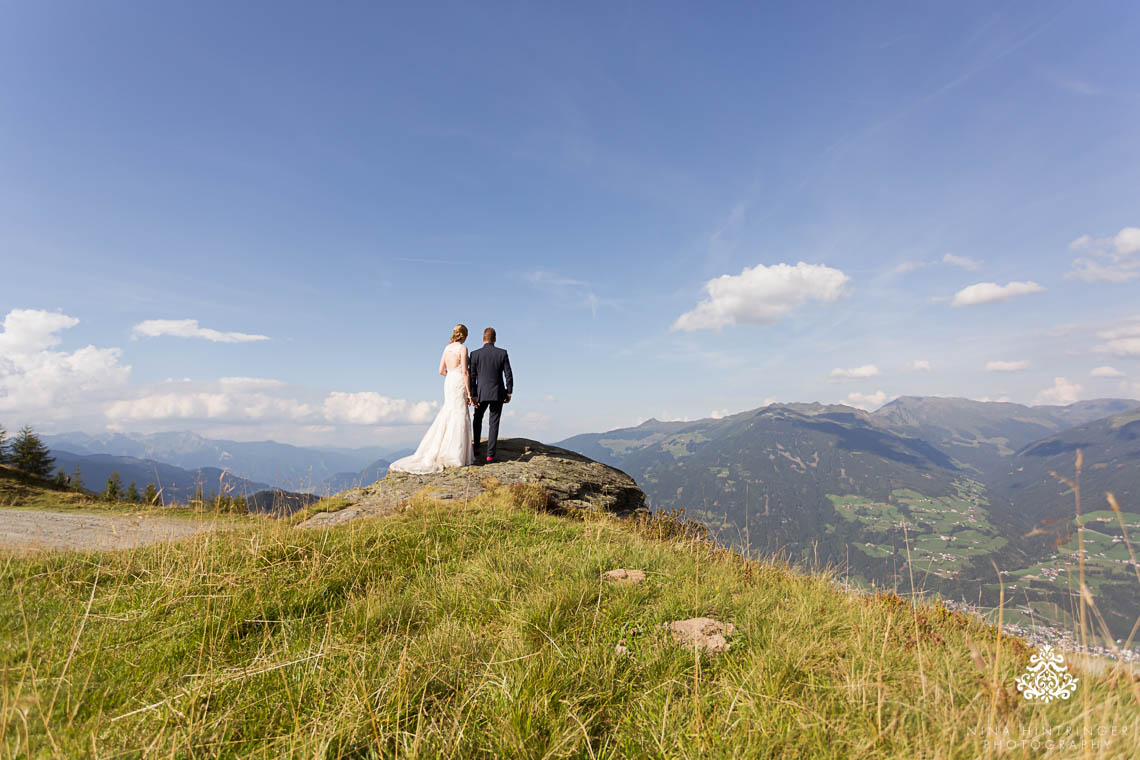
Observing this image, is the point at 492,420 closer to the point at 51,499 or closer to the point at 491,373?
the point at 491,373

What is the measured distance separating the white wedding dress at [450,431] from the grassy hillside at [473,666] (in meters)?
7.70

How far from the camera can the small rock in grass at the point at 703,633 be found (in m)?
4.06

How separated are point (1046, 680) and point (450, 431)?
13089 mm

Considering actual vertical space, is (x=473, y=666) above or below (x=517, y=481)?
below

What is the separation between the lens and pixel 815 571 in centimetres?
718

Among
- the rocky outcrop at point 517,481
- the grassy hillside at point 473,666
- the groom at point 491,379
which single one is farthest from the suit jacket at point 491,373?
the grassy hillside at point 473,666

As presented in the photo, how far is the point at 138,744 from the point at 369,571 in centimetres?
307

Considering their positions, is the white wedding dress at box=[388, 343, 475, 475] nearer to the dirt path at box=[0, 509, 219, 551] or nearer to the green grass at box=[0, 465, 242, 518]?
the dirt path at box=[0, 509, 219, 551]

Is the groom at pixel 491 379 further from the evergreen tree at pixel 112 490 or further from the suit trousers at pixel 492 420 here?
the evergreen tree at pixel 112 490

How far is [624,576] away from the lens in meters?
5.70

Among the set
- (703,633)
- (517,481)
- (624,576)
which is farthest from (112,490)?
(703,633)

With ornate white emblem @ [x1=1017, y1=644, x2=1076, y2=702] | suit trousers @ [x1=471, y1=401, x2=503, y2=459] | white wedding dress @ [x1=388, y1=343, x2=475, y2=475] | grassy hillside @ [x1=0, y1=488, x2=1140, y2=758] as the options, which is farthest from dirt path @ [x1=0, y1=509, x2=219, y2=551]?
ornate white emblem @ [x1=1017, y1=644, x2=1076, y2=702]

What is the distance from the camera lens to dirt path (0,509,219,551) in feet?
29.2

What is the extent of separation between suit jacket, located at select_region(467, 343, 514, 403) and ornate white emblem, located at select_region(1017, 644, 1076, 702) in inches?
483
